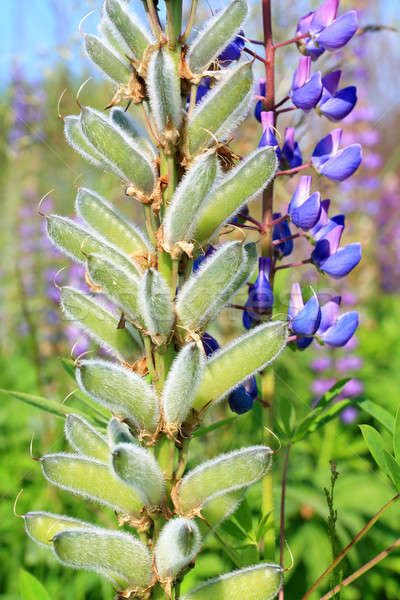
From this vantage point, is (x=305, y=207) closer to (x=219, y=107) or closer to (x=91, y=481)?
(x=219, y=107)

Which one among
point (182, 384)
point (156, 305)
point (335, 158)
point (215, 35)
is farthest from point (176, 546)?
point (335, 158)

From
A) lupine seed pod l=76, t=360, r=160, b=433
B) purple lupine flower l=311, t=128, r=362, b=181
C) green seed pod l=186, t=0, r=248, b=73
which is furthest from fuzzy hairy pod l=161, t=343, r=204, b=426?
purple lupine flower l=311, t=128, r=362, b=181

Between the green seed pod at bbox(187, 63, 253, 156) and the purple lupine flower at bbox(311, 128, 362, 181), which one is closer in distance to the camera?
the green seed pod at bbox(187, 63, 253, 156)

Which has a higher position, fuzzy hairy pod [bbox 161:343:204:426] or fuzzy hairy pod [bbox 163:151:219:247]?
fuzzy hairy pod [bbox 163:151:219:247]

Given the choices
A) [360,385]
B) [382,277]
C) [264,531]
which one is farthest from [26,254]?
[264,531]

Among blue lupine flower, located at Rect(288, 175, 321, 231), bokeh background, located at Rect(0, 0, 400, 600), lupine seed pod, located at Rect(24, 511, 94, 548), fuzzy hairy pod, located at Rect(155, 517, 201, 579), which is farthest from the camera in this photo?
bokeh background, located at Rect(0, 0, 400, 600)

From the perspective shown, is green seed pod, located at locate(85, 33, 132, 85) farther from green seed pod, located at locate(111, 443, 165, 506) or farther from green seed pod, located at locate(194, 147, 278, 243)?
green seed pod, located at locate(111, 443, 165, 506)
